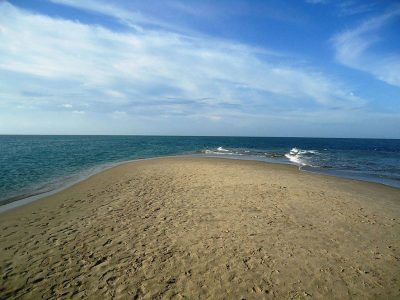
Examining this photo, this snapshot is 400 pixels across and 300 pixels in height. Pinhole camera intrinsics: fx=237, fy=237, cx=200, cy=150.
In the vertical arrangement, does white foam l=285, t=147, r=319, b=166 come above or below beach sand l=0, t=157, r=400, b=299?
below

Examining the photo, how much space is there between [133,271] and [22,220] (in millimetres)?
6278

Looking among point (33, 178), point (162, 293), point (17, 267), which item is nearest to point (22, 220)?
point (17, 267)

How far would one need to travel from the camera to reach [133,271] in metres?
5.65

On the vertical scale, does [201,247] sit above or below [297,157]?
above

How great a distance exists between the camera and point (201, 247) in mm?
6797

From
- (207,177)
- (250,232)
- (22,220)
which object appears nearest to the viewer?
(250,232)

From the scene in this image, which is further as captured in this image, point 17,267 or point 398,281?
point 17,267

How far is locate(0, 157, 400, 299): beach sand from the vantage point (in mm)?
5180

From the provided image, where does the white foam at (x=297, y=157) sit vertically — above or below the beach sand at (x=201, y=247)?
below

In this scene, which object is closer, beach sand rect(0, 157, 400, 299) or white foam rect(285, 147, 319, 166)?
beach sand rect(0, 157, 400, 299)

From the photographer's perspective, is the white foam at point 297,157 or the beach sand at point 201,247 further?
the white foam at point 297,157

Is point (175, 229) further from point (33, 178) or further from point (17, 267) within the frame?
point (33, 178)

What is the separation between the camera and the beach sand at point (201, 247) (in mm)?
5180

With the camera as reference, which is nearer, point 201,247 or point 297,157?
point 201,247
